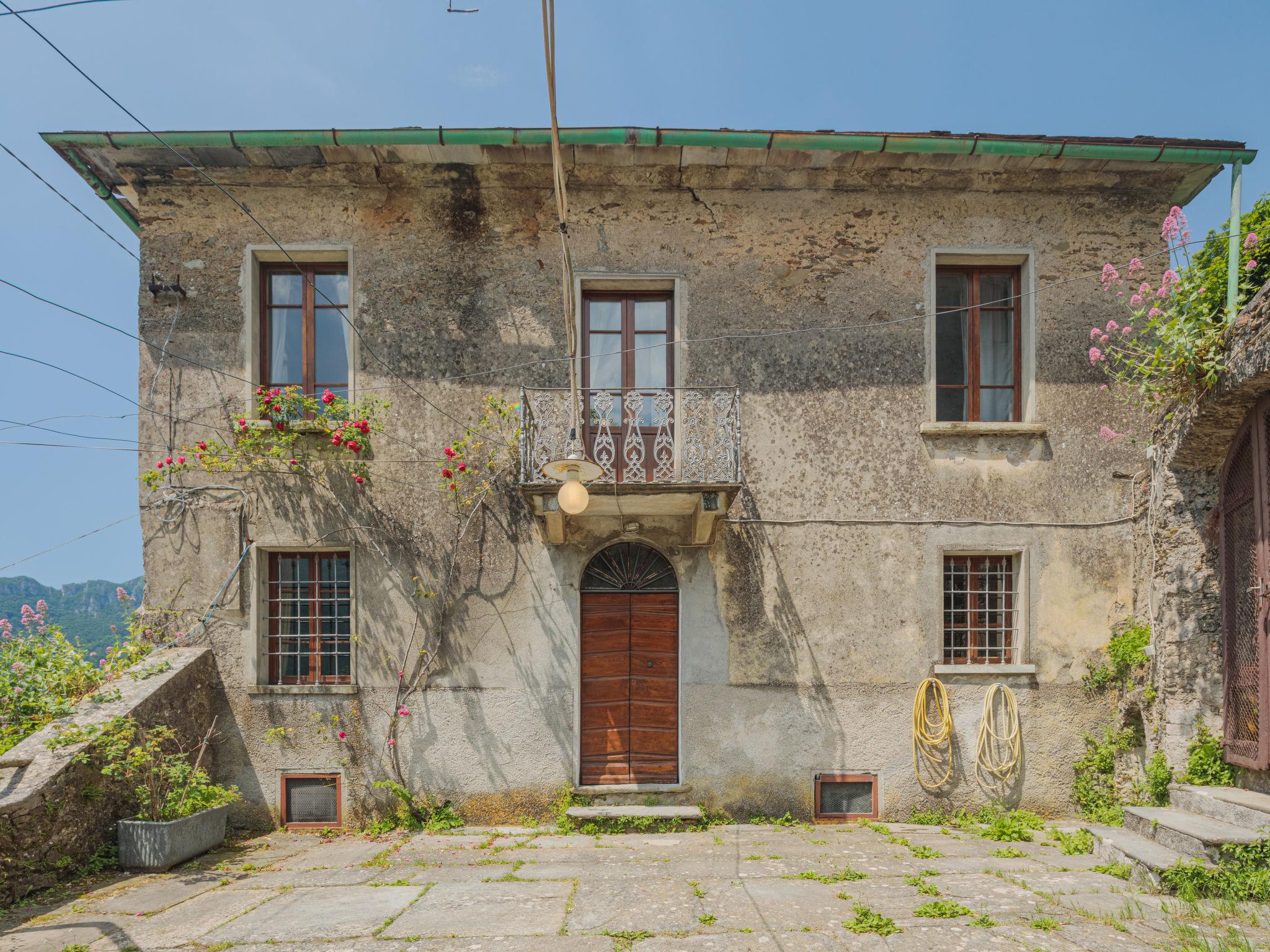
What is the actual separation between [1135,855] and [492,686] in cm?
563

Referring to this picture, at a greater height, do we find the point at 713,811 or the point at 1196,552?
the point at 1196,552

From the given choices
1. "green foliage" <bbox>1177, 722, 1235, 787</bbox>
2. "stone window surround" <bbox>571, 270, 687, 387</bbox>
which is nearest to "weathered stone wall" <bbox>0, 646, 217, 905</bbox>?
"stone window surround" <bbox>571, 270, 687, 387</bbox>

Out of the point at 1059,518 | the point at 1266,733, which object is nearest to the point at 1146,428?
the point at 1059,518

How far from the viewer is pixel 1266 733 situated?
6227 millimetres

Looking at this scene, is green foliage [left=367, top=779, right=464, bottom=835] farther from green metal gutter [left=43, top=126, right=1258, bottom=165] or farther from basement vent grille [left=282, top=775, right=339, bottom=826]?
green metal gutter [left=43, top=126, right=1258, bottom=165]

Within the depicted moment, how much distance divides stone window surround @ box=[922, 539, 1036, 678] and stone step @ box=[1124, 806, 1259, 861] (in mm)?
1613

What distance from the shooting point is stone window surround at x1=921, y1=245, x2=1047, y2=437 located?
7988 mm

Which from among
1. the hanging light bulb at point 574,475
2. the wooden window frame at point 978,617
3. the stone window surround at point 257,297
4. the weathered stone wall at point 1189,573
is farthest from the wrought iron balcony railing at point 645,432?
the weathered stone wall at point 1189,573

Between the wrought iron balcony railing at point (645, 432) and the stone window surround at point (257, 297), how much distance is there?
191 centimetres

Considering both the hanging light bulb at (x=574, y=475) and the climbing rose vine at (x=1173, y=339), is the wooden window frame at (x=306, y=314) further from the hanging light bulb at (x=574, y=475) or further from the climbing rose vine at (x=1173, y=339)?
the climbing rose vine at (x=1173, y=339)

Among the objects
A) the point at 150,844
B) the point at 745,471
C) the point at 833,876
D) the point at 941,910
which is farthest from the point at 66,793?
the point at 941,910

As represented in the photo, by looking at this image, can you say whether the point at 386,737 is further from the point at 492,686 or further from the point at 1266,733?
the point at 1266,733

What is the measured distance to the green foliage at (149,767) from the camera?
20.5ft

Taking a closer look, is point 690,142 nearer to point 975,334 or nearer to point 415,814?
point 975,334
